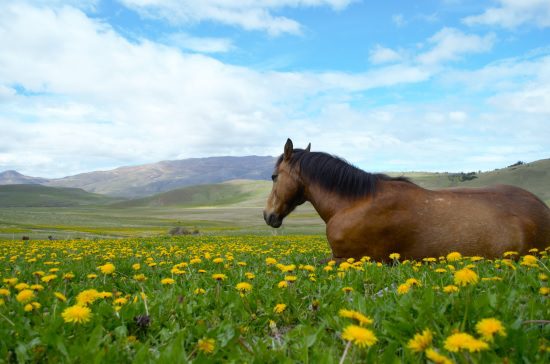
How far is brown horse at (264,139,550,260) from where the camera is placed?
21.3 feet

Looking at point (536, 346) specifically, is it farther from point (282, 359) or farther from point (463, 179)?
point (463, 179)

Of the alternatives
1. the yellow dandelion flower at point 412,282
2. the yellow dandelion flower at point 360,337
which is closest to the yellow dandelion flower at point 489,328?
the yellow dandelion flower at point 360,337

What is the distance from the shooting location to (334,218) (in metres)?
7.30

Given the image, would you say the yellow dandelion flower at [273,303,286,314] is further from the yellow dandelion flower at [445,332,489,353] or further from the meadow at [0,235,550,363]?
the yellow dandelion flower at [445,332,489,353]

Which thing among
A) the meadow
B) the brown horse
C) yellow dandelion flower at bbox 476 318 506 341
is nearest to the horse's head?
the brown horse

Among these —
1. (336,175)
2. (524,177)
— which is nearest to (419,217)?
(336,175)

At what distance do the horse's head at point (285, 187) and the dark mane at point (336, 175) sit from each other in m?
0.08

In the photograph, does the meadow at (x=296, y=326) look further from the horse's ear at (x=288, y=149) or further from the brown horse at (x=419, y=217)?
the horse's ear at (x=288, y=149)


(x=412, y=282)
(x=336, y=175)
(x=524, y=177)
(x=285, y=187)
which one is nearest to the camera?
(x=412, y=282)

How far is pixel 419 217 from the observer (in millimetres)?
6777

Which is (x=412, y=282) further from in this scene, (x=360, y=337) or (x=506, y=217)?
(x=506, y=217)

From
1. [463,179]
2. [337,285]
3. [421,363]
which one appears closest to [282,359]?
[421,363]

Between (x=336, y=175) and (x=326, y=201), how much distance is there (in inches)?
21.0

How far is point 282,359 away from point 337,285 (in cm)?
215
